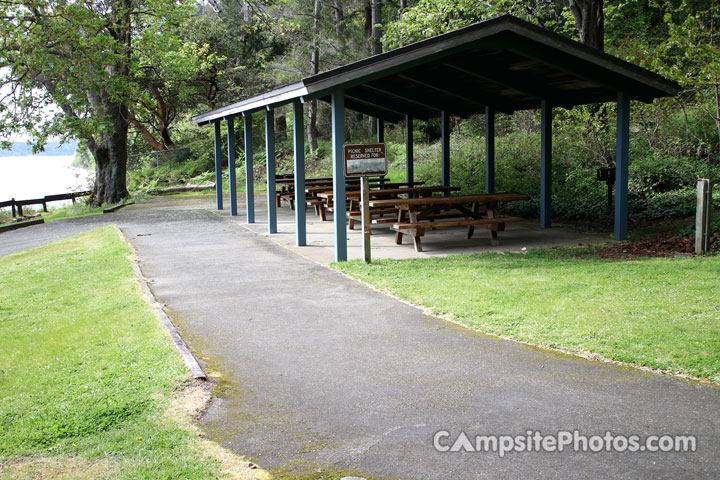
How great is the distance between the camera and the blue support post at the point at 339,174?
388 inches

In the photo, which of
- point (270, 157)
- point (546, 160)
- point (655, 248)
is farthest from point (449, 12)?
point (655, 248)

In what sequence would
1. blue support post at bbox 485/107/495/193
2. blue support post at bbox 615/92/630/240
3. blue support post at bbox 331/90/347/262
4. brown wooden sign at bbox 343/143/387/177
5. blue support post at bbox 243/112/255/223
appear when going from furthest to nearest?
blue support post at bbox 243/112/255/223 → blue support post at bbox 485/107/495/193 → blue support post at bbox 615/92/630/240 → blue support post at bbox 331/90/347/262 → brown wooden sign at bbox 343/143/387/177

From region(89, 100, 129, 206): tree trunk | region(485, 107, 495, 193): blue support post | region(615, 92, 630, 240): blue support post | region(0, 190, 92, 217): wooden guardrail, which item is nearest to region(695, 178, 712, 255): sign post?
region(615, 92, 630, 240): blue support post

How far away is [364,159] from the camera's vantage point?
9.69 metres

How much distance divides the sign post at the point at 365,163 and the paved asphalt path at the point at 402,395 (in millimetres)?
2047

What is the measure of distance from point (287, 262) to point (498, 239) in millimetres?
4014

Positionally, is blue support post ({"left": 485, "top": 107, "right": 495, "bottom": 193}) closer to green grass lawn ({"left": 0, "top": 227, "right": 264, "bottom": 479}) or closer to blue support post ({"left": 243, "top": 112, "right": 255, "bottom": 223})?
blue support post ({"left": 243, "top": 112, "right": 255, "bottom": 223})

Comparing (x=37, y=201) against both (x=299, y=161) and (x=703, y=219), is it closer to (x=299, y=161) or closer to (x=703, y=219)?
(x=299, y=161)

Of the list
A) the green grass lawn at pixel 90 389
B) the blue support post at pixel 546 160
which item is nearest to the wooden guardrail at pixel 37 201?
the green grass lawn at pixel 90 389

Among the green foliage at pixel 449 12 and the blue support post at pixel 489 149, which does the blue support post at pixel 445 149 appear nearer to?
the blue support post at pixel 489 149

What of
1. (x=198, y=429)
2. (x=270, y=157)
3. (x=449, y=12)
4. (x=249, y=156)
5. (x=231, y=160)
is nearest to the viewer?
(x=198, y=429)

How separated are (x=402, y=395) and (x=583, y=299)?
316 cm

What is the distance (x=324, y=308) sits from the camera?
7.30 metres

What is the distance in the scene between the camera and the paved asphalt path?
3.62m
